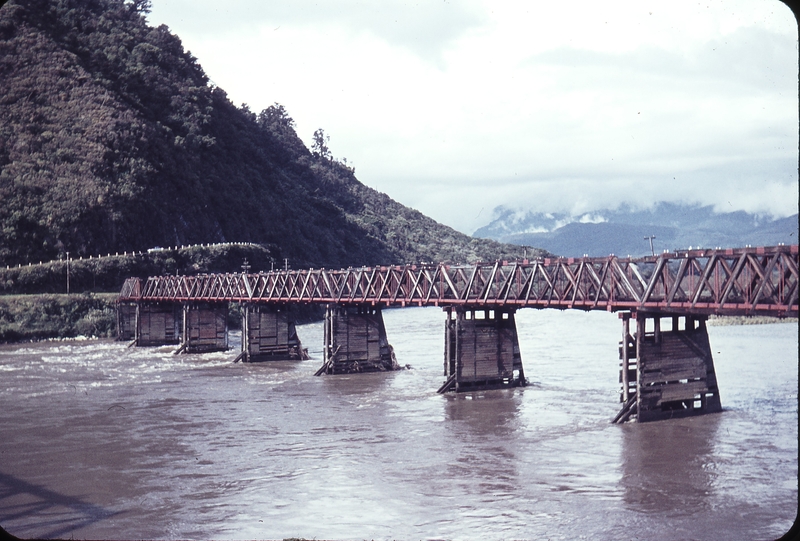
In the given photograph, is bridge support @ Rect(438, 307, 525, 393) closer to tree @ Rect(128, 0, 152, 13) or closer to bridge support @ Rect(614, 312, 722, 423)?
bridge support @ Rect(614, 312, 722, 423)

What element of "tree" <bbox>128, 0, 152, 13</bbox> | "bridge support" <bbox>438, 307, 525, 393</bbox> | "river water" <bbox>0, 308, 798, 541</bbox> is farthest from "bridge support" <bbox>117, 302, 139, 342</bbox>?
"tree" <bbox>128, 0, 152, 13</bbox>

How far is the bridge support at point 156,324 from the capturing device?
7044 cm

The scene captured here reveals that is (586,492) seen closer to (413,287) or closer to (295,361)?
(413,287)

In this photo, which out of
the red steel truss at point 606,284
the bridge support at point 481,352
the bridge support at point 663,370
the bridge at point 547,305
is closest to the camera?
A: the red steel truss at point 606,284

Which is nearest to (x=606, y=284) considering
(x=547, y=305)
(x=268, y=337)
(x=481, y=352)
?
(x=547, y=305)

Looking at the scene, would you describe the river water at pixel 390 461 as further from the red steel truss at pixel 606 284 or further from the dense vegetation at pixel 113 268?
the dense vegetation at pixel 113 268

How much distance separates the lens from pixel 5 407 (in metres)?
34.0

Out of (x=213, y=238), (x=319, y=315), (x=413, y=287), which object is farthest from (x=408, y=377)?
(x=213, y=238)

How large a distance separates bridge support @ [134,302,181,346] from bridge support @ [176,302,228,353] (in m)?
10.4

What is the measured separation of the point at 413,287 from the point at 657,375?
49.0 feet

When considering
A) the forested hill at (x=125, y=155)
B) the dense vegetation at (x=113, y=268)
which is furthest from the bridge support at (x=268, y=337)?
the forested hill at (x=125, y=155)

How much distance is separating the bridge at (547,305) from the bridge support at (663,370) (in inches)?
1.4

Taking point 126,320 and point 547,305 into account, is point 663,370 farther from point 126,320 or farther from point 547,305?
point 126,320

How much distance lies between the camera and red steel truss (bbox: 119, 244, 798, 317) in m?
21.0
